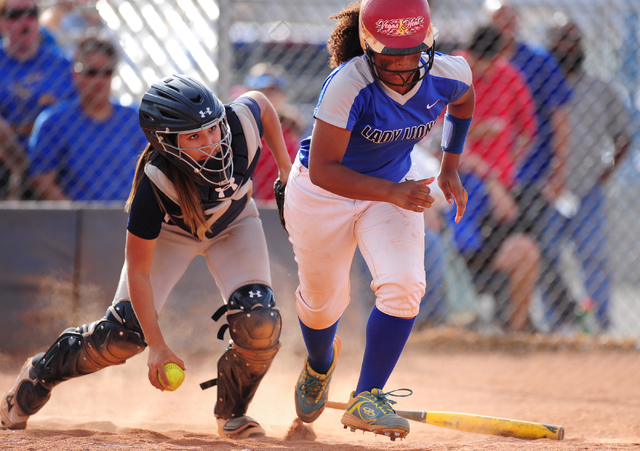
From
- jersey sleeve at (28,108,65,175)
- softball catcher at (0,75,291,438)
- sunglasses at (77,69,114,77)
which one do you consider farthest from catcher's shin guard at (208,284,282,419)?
sunglasses at (77,69,114,77)

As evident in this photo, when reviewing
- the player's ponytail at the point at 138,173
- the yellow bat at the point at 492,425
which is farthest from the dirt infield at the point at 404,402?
the player's ponytail at the point at 138,173

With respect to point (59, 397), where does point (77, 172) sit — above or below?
above

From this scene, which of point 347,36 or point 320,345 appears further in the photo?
point 320,345

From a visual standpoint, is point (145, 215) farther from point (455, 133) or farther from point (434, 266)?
point (434, 266)

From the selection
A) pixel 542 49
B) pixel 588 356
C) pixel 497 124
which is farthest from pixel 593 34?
pixel 588 356

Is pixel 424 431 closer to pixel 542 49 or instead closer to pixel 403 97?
pixel 403 97

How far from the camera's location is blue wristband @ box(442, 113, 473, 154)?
307 cm

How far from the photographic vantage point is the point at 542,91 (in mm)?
5418

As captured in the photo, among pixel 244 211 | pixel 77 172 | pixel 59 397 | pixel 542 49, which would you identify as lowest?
pixel 59 397

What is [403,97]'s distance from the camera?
2.62 metres

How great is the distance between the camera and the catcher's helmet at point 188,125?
Answer: 281 cm

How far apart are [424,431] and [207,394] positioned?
152 centimetres

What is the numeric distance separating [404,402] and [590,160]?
279 cm

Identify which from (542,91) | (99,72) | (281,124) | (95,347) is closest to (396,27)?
(95,347)
